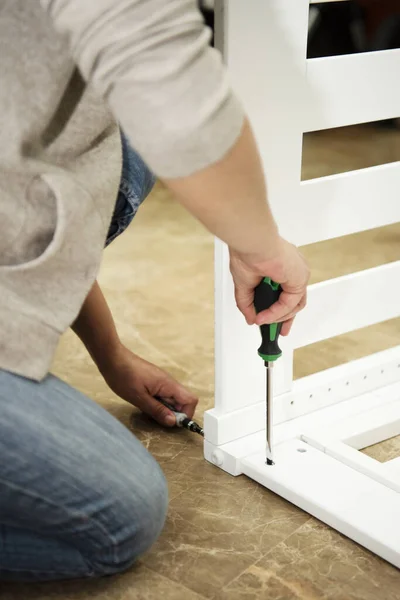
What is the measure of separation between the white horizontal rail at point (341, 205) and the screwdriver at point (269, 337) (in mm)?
142

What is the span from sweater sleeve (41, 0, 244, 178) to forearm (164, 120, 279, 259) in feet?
0.04

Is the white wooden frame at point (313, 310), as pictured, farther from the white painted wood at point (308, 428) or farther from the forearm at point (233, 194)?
the forearm at point (233, 194)

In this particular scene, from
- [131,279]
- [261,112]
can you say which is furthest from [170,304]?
[261,112]

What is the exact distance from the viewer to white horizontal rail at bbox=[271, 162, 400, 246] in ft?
3.37

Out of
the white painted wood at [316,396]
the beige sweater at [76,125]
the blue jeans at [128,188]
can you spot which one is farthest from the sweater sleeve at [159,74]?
the white painted wood at [316,396]

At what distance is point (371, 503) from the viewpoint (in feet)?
3.12

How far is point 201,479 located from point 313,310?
0.25 meters

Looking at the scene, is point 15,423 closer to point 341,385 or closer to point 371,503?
point 371,503

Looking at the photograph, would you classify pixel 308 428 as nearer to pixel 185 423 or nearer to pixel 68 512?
pixel 185 423

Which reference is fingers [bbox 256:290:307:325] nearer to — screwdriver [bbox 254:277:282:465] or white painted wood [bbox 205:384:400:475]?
screwdriver [bbox 254:277:282:465]

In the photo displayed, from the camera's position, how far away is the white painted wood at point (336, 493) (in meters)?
0.90

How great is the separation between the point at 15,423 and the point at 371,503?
0.42m

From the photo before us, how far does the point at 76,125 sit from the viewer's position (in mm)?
744

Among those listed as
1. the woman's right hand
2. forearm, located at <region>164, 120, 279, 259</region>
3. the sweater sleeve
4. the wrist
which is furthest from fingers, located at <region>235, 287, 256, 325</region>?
the sweater sleeve
